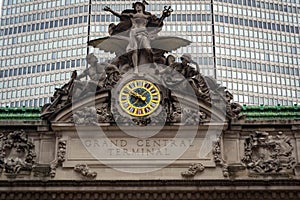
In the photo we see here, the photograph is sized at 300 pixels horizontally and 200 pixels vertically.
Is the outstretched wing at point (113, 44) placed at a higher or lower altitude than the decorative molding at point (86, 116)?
higher

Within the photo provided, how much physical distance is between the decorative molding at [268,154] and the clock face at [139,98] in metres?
5.29

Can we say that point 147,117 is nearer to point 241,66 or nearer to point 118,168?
point 118,168

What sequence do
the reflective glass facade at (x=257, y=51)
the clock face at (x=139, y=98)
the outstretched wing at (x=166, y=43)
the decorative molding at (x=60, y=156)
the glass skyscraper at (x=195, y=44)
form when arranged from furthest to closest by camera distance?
the reflective glass facade at (x=257, y=51), the glass skyscraper at (x=195, y=44), the outstretched wing at (x=166, y=43), the clock face at (x=139, y=98), the decorative molding at (x=60, y=156)

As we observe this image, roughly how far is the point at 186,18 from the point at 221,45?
6364 mm

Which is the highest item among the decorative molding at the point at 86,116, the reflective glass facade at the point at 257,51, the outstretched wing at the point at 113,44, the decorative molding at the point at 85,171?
the reflective glass facade at the point at 257,51

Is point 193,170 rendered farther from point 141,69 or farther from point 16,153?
point 16,153

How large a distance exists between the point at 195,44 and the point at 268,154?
66.6 meters

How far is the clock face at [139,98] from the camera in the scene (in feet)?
129

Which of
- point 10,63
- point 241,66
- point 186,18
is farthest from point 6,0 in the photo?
point 241,66

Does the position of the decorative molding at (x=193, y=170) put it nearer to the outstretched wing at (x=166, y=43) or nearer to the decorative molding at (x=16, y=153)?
the outstretched wing at (x=166, y=43)

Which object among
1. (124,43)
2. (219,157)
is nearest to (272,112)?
(219,157)

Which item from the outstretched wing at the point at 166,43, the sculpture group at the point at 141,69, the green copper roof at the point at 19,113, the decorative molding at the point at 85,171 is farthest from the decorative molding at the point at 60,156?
the outstretched wing at the point at 166,43

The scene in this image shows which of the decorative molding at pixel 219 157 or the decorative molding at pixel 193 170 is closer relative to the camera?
the decorative molding at pixel 193 170

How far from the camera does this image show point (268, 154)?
38688mm
